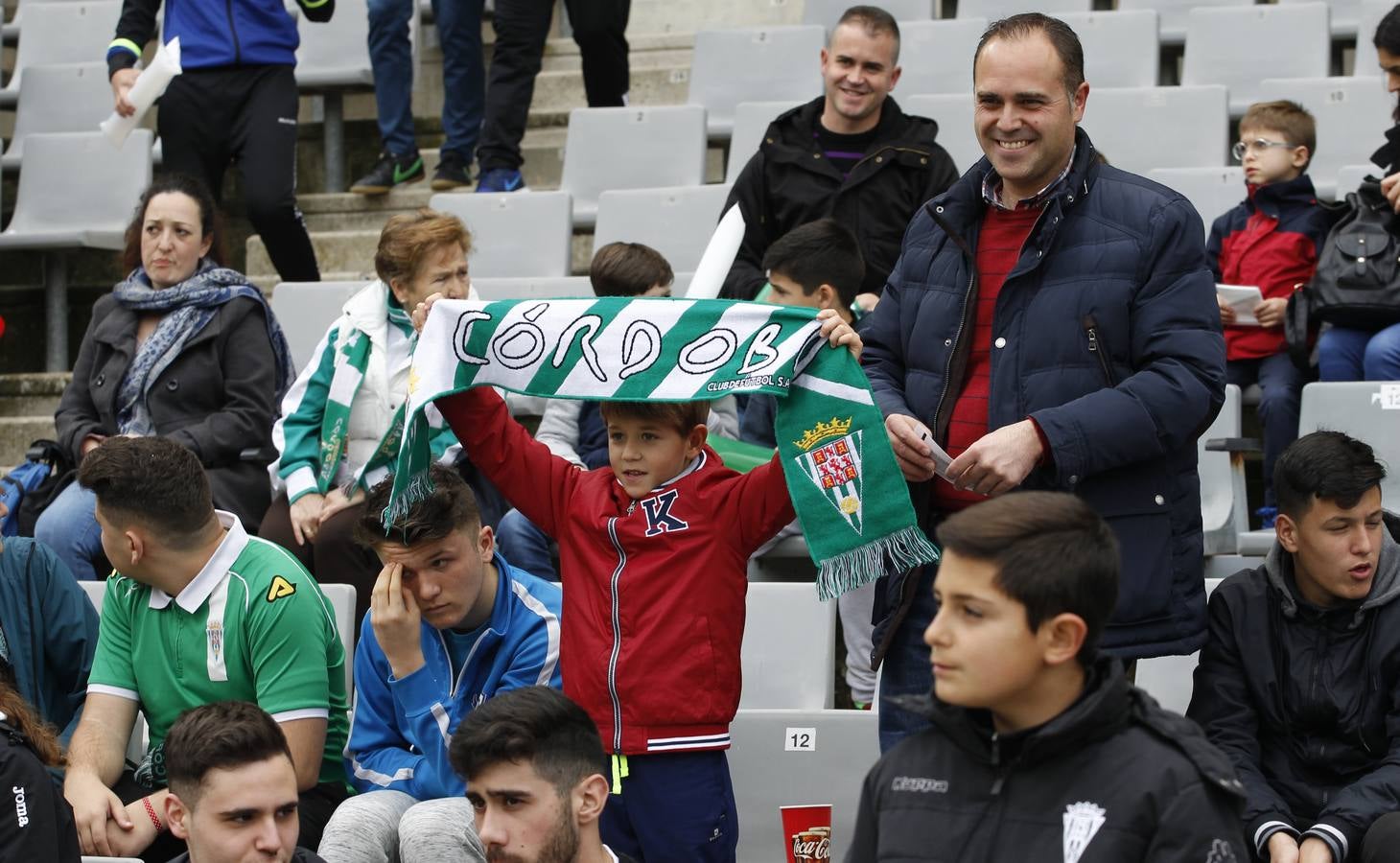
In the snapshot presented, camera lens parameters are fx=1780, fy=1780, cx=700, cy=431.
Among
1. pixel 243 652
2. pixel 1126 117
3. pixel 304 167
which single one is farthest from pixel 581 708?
pixel 304 167

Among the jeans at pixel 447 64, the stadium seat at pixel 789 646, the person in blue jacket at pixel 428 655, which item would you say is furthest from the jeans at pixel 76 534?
the jeans at pixel 447 64

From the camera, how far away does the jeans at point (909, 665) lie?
113 inches

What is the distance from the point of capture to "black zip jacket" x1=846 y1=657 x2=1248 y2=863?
6.64ft

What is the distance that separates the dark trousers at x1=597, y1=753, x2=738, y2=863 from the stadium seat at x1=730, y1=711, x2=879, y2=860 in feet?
1.93

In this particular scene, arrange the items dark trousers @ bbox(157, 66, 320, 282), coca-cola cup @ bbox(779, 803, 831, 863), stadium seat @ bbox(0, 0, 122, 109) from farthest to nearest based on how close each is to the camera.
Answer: stadium seat @ bbox(0, 0, 122, 109) < dark trousers @ bbox(157, 66, 320, 282) < coca-cola cup @ bbox(779, 803, 831, 863)

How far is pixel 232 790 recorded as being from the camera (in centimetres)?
294

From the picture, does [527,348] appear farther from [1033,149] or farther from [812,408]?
[1033,149]

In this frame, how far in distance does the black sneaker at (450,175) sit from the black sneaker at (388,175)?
24cm

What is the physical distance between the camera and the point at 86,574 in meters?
4.70

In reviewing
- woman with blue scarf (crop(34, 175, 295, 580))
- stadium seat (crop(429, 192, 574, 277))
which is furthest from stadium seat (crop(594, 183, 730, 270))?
woman with blue scarf (crop(34, 175, 295, 580))

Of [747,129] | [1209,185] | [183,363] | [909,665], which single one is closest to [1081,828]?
[909,665]

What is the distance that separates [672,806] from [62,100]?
18.1 ft

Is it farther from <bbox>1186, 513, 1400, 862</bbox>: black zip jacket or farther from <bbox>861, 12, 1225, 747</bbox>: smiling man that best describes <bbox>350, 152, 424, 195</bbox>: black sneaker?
<bbox>1186, 513, 1400, 862</bbox>: black zip jacket

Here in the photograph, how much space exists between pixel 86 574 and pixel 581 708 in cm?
227
